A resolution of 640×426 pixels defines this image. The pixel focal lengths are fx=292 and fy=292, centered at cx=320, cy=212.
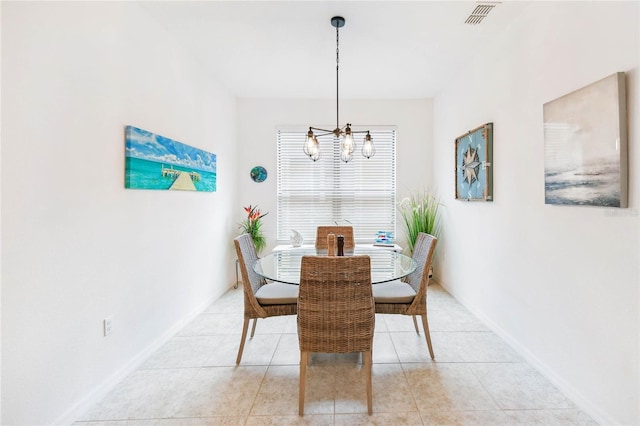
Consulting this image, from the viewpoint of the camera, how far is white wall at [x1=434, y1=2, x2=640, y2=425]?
1505 millimetres

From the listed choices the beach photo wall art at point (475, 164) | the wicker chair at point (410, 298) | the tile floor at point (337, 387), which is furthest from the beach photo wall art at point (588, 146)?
the tile floor at point (337, 387)

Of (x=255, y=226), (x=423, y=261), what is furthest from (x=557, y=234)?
(x=255, y=226)

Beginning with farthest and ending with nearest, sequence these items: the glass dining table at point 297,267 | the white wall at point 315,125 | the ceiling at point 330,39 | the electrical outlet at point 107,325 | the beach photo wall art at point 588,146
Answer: the white wall at point 315,125 < the ceiling at point 330,39 < the glass dining table at point 297,267 < the electrical outlet at point 107,325 < the beach photo wall art at point 588,146

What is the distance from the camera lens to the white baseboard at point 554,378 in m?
1.63

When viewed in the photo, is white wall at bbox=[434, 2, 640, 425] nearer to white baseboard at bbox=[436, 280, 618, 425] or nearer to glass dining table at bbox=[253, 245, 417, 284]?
white baseboard at bbox=[436, 280, 618, 425]

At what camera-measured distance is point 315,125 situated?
14.5ft

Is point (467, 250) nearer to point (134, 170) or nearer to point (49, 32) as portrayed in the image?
point (134, 170)

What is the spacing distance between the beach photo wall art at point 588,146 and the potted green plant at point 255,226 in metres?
3.23

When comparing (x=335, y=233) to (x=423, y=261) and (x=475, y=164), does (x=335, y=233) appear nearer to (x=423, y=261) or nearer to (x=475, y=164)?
(x=423, y=261)

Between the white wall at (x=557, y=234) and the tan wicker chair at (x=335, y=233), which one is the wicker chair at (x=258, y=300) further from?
the white wall at (x=557, y=234)

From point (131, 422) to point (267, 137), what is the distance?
364 centimetres

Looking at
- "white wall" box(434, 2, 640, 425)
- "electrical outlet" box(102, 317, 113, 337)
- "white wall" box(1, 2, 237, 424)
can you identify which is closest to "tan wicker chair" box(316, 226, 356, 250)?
"white wall" box(434, 2, 640, 425)

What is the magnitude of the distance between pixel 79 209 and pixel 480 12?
3.18 metres

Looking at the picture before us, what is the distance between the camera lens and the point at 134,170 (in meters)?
2.16
